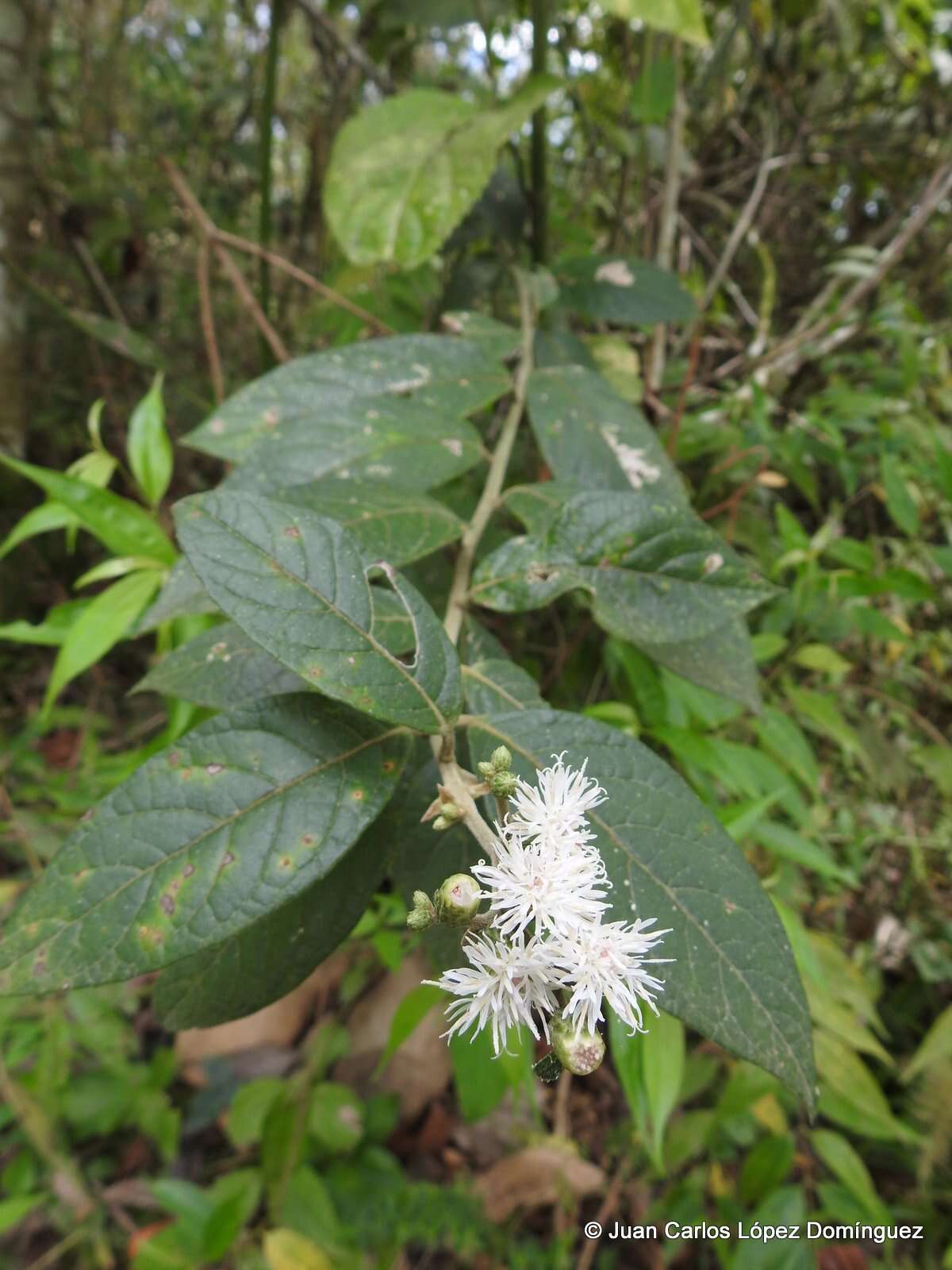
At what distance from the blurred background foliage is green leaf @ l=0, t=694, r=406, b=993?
0.93 feet

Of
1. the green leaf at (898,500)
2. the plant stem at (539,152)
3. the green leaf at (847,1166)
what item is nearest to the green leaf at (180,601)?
the plant stem at (539,152)

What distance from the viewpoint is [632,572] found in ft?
1.58

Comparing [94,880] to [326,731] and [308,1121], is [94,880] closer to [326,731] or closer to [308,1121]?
[326,731]

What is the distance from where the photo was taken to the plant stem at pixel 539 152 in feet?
2.91

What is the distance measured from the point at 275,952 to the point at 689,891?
217 mm

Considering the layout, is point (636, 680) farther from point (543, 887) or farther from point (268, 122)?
point (268, 122)

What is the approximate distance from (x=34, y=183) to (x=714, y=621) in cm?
156

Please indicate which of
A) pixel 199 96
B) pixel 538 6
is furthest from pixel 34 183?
pixel 538 6

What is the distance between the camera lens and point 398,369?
68cm

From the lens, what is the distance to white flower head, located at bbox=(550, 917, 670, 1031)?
29cm

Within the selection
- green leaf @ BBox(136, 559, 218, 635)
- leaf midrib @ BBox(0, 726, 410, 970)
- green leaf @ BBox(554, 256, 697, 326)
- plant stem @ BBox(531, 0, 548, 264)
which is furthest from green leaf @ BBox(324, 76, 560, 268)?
leaf midrib @ BBox(0, 726, 410, 970)

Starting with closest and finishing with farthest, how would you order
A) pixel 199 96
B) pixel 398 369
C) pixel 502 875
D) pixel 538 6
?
pixel 502 875 → pixel 398 369 → pixel 538 6 → pixel 199 96

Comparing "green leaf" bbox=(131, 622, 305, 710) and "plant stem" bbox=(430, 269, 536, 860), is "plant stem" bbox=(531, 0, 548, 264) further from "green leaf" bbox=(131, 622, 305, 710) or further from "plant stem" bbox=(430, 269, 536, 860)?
"green leaf" bbox=(131, 622, 305, 710)

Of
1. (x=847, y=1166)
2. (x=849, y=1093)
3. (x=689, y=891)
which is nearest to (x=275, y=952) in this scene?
(x=689, y=891)
